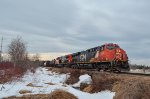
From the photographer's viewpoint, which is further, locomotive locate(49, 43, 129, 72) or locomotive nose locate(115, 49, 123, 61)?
Answer: locomotive nose locate(115, 49, 123, 61)

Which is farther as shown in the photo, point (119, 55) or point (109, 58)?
point (109, 58)

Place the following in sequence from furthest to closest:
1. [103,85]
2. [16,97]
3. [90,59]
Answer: [90,59] < [103,85] < [16,97]

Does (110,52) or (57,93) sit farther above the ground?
(110,52)

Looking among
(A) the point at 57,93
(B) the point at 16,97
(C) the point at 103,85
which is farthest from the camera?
(C) the point at 103,85

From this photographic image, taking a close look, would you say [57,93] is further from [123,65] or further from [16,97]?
[123,65]

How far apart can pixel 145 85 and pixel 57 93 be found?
13.4 ft

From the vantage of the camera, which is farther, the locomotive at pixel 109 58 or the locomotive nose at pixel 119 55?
the locomotive nose at pixel 119 55

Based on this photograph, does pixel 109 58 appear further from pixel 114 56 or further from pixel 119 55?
pixel 119 55

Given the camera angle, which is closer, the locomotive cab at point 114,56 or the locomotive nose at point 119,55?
the locomotive cab at point 114,56

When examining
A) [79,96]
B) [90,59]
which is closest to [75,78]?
[90,59]

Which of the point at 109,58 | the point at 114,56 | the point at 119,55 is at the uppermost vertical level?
the point at 119,55

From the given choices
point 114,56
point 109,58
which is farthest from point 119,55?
point 109,58

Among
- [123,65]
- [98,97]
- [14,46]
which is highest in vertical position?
[14,46]

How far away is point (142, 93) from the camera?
34.6 feet
